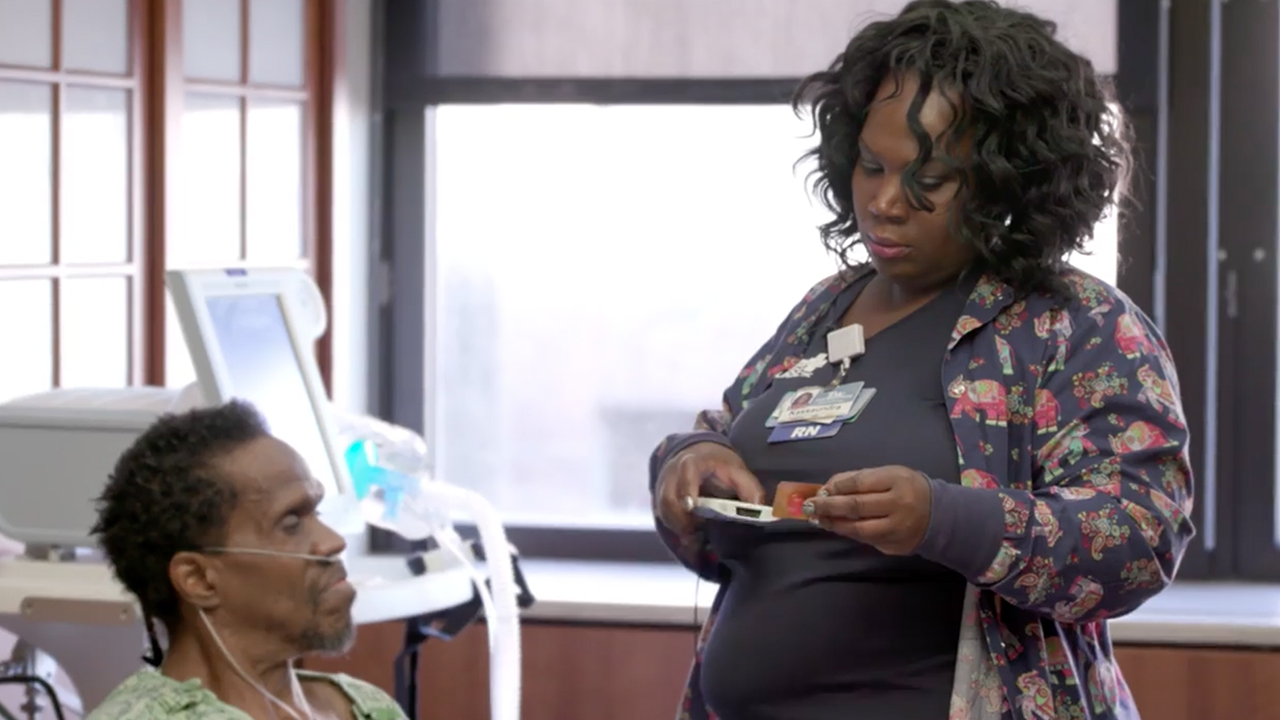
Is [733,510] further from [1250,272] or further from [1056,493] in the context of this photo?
[1250,272]

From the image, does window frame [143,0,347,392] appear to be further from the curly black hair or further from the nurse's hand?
the curly black hair

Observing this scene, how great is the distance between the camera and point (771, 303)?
11.5ft

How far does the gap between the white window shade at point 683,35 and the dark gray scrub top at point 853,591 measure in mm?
1929

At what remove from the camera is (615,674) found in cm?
317

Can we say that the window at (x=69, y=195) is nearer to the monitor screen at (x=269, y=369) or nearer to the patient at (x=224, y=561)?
the monitor screen at (x=269, y=369)

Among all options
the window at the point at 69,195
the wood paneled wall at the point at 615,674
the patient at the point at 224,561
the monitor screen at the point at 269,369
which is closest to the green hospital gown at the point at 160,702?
the patient at the point at 224,561

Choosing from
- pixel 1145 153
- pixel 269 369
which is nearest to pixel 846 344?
pixel 269 369

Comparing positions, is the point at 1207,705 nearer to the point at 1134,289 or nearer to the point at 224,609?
the point at 1134,289

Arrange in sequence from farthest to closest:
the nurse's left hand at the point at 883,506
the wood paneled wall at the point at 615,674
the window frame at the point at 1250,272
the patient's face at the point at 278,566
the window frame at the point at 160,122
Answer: the window frame at the point at 1250,272, the wood paneled wall at the point at 615,674, the window frame at the point at 160,122, the patient's face at the point at 278,566, the nurse's left hand at the point at 883,506

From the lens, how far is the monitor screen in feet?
7.16

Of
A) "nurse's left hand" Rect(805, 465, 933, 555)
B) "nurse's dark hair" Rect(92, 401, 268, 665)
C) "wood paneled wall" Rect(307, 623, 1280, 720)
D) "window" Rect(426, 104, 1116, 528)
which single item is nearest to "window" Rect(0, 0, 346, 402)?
"window" Rect(426, 104, 1116, 528)

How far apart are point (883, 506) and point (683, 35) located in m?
2.28

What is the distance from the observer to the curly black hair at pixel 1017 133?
1.47m

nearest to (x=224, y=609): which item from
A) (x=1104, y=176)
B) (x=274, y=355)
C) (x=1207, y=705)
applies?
(x=274, y=355)
